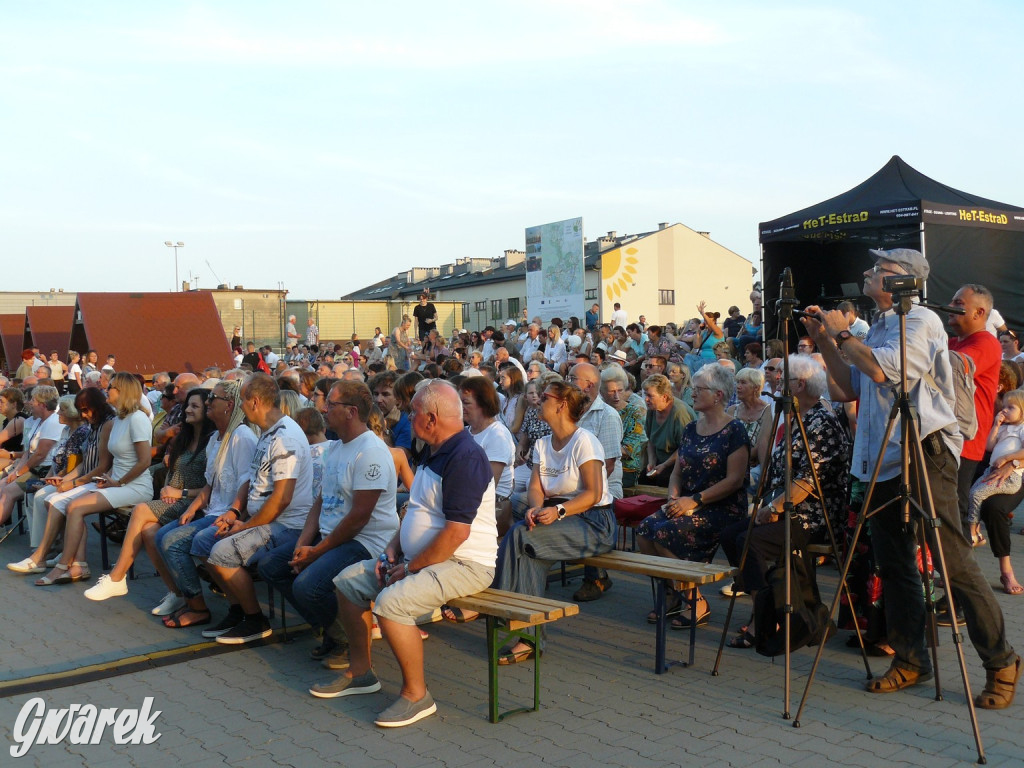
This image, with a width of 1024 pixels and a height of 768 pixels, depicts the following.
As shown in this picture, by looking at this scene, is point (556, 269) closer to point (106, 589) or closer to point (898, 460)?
point (106, 589)

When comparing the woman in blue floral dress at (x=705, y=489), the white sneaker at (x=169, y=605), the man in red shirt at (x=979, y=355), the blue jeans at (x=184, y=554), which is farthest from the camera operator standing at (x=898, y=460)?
the white sneaker at (x=169, y=605)

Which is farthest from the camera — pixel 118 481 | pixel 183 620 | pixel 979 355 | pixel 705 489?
pixel 118 481

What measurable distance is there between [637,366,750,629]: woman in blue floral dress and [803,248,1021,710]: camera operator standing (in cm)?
130

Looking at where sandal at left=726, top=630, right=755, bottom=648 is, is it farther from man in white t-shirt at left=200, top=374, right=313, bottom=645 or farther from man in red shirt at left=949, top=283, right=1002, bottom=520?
man in white t-shirt at left=200, top=374, right=313, bottom=645

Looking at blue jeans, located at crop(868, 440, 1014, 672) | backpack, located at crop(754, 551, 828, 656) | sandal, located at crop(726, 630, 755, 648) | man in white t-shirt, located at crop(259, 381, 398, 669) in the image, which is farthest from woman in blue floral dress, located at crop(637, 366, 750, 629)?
man in white t-shirt, located at crop(259, 381, 398, 669)

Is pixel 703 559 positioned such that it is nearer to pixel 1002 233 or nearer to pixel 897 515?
pixel 897 515

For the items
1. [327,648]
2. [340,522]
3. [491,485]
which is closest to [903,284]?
[491,485]

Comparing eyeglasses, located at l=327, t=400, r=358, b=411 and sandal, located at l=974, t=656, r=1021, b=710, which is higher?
eyeglasses, located at l=327, t=400, r=358, b=411

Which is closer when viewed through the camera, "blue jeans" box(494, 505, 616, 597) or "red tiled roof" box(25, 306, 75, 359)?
"blue jeans" box(494, 505, 616, 597)

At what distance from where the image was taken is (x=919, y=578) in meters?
4.59

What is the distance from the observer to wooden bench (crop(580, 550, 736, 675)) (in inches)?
195

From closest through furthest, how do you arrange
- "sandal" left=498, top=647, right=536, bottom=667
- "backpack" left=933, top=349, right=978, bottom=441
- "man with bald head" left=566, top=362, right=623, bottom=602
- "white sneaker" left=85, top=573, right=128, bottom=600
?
1. "backpack" left=933, top=349, right=978, bottom=441
2. "sandal" left=498, top=647, right=536, bottom=667
3. "man with bald head" left=566, top=362, right=623, bottom=602
4. "white sneaker" left=85, top=573, right=128, bottom=600

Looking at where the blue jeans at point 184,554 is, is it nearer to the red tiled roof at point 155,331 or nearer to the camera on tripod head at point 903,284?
the camera on tripod head at point 903,284

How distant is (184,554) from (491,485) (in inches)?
110
